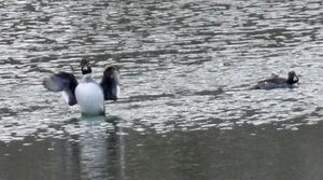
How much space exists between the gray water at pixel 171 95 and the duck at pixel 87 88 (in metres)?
0.30

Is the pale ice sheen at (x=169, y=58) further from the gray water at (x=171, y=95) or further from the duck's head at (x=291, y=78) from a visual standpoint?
the duck's head at (x=291, y=78)

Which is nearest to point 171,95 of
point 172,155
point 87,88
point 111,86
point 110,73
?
point 111,86

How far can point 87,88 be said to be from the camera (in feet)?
76.8

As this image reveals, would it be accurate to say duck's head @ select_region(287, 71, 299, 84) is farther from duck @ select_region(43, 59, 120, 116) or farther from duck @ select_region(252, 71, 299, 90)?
duck @ select_region(43, 59, 120, 116)

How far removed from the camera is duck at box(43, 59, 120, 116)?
23328 mm

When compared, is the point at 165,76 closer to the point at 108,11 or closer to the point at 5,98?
the point at 5,98

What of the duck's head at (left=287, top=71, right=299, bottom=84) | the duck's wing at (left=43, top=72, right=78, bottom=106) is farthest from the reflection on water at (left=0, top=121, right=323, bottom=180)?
the duck's head at (left=287, top=71, right=299, bottom=84)

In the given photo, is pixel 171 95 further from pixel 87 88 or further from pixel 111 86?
pixel 87 88

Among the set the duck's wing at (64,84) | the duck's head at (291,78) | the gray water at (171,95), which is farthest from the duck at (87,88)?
the duck's head at (291,78)

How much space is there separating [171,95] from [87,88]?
2.28 m

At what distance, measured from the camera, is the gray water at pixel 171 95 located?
18438 millimetres

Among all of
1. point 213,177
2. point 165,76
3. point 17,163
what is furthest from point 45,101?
point 213,177

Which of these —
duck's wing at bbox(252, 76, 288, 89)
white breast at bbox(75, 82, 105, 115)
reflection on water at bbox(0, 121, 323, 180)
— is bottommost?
reflection on water at bbox(0, 121, 323, 180)

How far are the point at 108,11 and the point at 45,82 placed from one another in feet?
59.7
